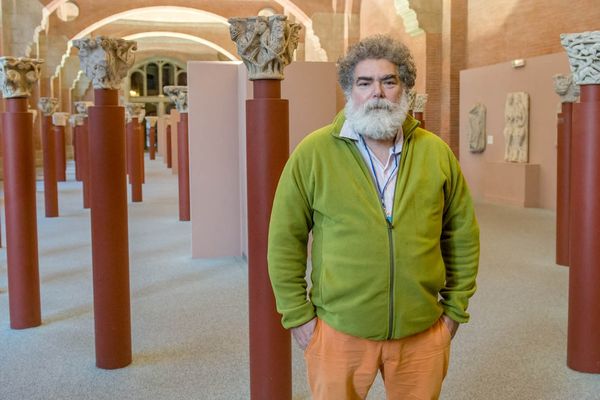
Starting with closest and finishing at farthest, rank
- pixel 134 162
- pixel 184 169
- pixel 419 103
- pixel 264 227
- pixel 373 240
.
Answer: pixel 373 240, pixel 264 227, pixel 184 169, pixel 419 103, pixel 134 162

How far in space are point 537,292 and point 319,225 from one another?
16.7ft

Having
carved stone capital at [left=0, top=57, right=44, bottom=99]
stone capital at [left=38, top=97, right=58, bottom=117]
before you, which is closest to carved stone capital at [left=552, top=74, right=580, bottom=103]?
carved stone capital at [left=0, top=57, right=44, bottom=99]

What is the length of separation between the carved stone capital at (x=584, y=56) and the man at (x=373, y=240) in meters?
2.51

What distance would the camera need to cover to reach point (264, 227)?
4.02m

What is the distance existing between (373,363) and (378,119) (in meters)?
0.87

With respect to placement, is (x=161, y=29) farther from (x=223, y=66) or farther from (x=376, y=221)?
(x=376, y=221)

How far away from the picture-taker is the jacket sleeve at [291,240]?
8.55 ft

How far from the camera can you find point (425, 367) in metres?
2.66

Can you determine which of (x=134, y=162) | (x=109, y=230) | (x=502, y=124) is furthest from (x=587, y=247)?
(x=134, y=162)

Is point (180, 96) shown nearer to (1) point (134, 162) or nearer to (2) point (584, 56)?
(1) point (134, 162)

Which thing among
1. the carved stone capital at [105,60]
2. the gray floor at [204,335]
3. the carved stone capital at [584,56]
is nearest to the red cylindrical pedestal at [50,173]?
the gray floor at [204,335]

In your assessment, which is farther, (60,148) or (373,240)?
(60,148)

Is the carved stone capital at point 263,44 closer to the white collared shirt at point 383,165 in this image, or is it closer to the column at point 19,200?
the white collared shirt at point 383,165

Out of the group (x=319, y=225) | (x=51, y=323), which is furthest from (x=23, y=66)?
(x=319, y=225)
